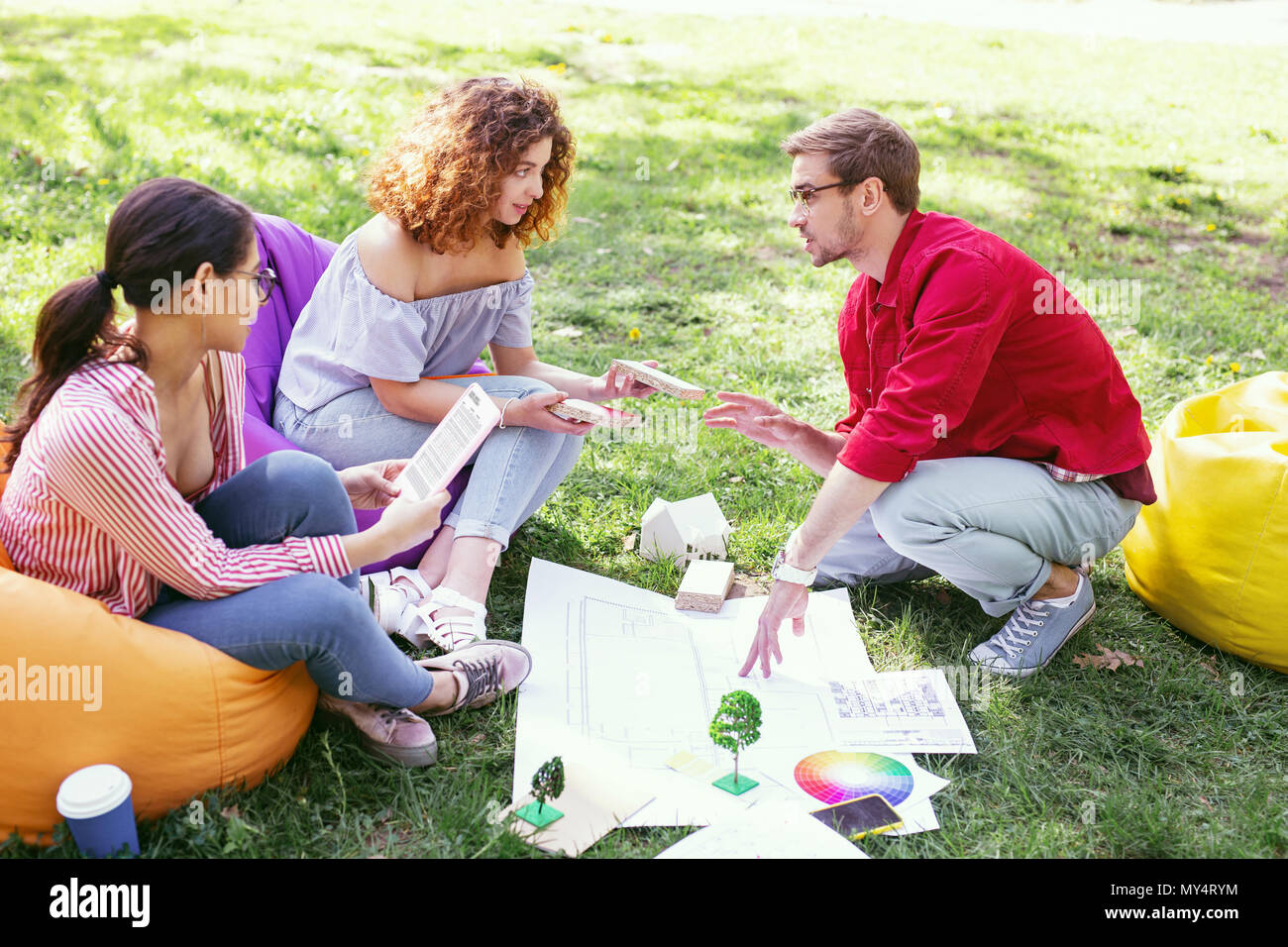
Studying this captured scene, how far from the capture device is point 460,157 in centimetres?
285

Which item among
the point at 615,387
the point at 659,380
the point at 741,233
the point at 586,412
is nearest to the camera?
the point at 586,412

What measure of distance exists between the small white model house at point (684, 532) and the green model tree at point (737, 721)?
1097mm

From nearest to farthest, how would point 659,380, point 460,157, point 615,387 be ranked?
point 460,157 < point 659,380 < point 615,387

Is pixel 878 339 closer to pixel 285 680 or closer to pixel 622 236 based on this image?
pixel 285 680

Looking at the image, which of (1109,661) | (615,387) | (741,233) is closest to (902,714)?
(1109,661)

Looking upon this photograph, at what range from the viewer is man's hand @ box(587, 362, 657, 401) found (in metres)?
3.29

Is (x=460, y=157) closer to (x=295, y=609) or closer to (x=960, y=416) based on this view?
(x=295, y=609)

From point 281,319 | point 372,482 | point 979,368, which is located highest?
point 979,368

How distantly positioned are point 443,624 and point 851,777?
3.59ft

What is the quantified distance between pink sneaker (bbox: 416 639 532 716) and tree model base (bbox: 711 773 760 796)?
58 cm

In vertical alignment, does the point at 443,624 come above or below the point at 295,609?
below

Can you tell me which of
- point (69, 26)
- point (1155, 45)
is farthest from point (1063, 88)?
point (69, 26)

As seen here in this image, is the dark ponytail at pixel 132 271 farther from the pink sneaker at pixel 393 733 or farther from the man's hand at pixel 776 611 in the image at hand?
the man's hand at pixel 776 611

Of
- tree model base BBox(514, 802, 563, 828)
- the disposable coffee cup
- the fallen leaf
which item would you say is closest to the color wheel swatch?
tree model base BBox(514, 802, 563, 828)
